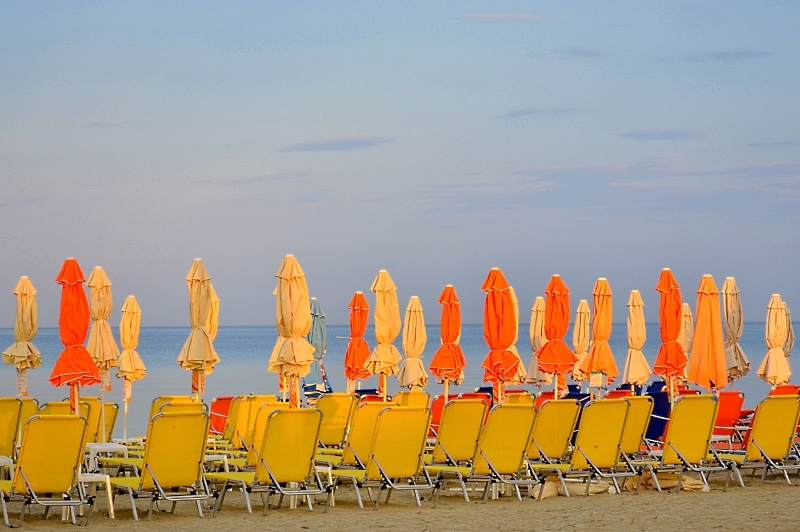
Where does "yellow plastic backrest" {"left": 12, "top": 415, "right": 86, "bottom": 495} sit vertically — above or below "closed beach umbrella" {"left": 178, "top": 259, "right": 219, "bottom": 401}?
below

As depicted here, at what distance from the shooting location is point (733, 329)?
1404cm

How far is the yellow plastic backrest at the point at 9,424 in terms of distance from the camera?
29.9 feet

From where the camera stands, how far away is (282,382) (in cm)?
1353

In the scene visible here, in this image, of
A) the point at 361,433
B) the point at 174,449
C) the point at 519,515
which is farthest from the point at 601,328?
the point at 174,449

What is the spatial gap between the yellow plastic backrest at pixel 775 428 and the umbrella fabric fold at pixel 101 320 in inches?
258

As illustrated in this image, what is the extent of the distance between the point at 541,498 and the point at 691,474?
171cm

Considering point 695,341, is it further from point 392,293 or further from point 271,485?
point 271,485

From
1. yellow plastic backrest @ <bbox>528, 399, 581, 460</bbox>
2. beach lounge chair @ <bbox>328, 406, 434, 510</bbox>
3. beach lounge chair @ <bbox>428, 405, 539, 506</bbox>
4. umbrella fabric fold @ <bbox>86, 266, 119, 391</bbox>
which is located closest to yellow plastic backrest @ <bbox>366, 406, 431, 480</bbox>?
beach lounge chair @ <bbox>328, 406, 434, 510</bbox>

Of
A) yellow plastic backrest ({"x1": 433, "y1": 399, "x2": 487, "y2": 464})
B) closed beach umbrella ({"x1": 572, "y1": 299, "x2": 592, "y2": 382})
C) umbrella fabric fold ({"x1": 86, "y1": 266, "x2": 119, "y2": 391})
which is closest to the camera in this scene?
yellow plastic backrest ({"x1": 433, "y1": 399, "x2": 487, "y2": 464})

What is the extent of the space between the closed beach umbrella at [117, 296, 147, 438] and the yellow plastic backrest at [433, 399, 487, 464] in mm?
6277

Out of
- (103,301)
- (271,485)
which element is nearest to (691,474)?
(271,485)

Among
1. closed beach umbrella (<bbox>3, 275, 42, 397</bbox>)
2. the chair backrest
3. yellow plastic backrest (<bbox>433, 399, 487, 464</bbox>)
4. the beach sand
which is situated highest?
closed beach umbrella (<bbox>3, 275, 42, 397</bbox>)

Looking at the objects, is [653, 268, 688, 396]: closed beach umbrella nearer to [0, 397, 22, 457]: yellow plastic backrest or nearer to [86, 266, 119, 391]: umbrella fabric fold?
[86, 266, 119, 391]: umbrella fabric fold

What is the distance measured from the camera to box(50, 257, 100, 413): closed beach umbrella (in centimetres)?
995
